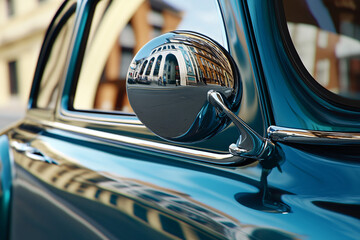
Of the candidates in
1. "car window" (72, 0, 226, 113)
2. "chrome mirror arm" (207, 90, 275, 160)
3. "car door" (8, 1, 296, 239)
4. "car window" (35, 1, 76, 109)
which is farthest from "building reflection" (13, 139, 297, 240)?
"car window" (35, 1, 76, 109)

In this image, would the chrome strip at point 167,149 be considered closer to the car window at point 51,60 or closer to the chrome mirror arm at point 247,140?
the chrome mirror arm at point 247,140

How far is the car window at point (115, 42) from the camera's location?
131 centimetres

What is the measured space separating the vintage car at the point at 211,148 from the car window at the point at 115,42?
0.05 ft

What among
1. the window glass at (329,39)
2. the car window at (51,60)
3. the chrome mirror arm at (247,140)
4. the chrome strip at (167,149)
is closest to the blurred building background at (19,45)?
the window glass at (329,39)

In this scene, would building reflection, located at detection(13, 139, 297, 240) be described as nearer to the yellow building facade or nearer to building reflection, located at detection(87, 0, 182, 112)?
building reflection, located at detection(87, 0, 182, 112)

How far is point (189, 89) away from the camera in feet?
2.43

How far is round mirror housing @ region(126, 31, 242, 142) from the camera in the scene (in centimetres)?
74

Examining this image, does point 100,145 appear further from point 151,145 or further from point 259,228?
point 259,228

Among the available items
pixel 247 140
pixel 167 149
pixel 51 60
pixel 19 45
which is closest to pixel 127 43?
pixel 51 60

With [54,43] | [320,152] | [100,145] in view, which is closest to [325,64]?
[54,43]

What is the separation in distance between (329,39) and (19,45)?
18.2m

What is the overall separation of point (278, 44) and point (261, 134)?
19 centimetres

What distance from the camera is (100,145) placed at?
4.08 feet

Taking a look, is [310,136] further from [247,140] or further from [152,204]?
[152,204]
